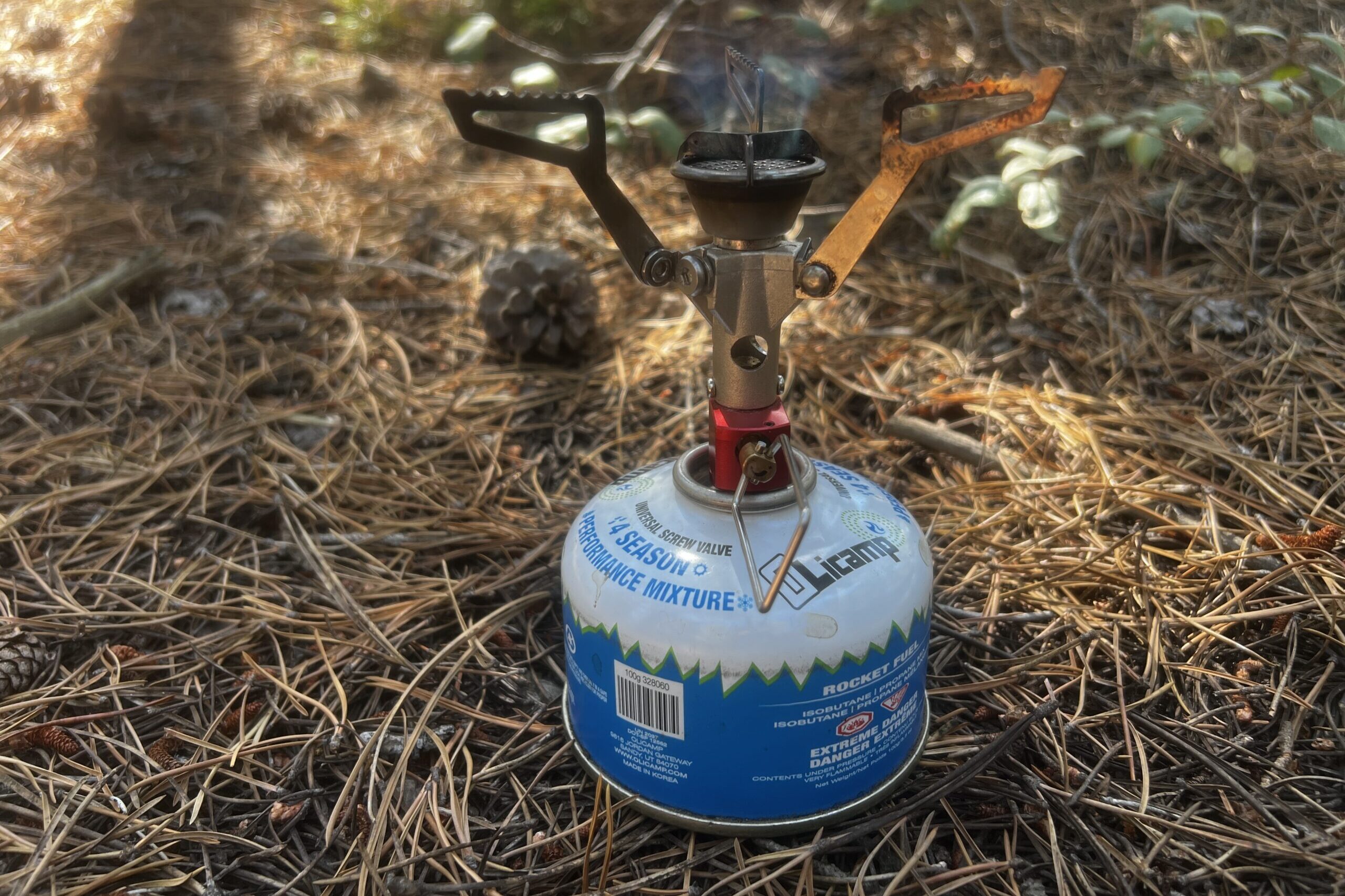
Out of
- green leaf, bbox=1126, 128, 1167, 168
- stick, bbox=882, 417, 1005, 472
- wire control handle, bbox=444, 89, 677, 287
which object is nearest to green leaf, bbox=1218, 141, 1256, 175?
green leaf, bbox=1126, 128, 1167, 168

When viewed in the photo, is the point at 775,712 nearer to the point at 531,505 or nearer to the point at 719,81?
the point at 531,505

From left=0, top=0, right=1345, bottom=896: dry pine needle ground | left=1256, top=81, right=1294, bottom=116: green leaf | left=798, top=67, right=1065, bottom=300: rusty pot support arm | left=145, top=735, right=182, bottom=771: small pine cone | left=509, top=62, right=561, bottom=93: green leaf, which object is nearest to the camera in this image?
left=798, top=67, right=1065, bottom=300: rusty pot support arm

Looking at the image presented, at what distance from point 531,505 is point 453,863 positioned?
783 mm

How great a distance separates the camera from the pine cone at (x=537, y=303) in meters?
2.19

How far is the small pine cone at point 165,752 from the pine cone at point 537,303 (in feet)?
3.74

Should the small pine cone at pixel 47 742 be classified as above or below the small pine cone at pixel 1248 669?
above

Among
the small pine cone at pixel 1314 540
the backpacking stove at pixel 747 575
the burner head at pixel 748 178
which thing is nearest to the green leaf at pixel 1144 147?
the small pine cone at pixel 1314 540

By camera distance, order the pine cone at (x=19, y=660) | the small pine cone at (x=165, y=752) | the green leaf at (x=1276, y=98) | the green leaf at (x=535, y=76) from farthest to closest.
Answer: the green leaf at (x=535, y=76) → the green leaf at (x=1276, y=98) → the pine cone at (x=19, y=660) → the small pine cone at (x=165, y=752)

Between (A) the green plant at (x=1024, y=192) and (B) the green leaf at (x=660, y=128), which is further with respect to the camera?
(B) the green leaf at (x=660, y=128)

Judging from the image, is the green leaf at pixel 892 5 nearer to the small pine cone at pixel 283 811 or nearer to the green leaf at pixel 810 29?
the green leaf at pixel 810 29

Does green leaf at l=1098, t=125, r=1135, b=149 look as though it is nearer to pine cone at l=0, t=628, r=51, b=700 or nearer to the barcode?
the barcode

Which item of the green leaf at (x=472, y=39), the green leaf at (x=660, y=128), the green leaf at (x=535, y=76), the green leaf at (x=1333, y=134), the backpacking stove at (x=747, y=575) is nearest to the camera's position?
the backpacking stove at (x=747, y=575)

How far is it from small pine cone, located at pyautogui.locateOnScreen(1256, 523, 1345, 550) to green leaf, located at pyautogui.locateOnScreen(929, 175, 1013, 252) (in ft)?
2.59

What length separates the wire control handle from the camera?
1.07 metres
